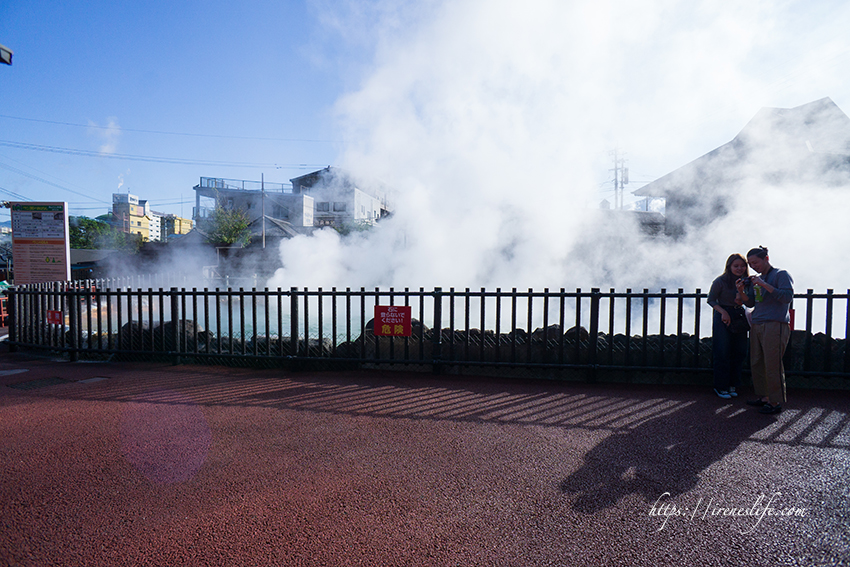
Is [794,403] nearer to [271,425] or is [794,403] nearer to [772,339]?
[772,339]

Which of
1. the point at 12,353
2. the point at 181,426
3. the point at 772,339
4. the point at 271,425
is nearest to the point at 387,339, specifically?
the point at 271,425

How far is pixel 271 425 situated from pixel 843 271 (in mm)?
15537

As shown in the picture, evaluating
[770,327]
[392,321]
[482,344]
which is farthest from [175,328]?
[770,327]

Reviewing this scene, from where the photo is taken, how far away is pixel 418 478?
3025 millimetres

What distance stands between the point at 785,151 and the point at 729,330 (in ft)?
42.5

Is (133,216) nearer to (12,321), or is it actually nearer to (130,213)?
(130,213)

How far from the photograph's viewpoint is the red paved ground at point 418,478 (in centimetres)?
230

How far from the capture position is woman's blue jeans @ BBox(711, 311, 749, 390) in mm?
4758

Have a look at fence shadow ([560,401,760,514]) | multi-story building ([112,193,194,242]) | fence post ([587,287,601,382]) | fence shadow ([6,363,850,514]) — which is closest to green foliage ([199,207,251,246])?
fence shadow ([6,363,850,514])

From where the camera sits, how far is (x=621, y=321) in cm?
1280

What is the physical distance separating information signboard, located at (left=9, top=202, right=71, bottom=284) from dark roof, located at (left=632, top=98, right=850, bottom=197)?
18.5 metres

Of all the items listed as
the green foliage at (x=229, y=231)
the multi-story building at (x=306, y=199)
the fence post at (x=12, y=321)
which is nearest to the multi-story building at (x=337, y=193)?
the multi-story building at (x=306, y=199)

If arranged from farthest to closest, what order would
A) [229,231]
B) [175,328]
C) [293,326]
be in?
1. [229,231]
2. [175,328]
3. [293,326]

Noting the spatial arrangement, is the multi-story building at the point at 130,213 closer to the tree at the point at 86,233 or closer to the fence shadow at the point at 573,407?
the tree at the point at 86,233
